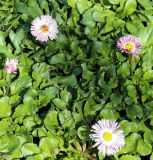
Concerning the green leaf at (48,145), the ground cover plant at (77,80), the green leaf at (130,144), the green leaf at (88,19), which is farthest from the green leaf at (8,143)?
the green leaf at (88,19)

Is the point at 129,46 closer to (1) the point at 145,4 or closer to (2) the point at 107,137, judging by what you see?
(1) the point at 145,4

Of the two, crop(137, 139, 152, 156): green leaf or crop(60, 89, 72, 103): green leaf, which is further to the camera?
crop(60, 89, 72, 103): green leaf

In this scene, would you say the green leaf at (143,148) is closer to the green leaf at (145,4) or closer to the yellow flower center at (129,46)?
the yellow flower center at (129,46)

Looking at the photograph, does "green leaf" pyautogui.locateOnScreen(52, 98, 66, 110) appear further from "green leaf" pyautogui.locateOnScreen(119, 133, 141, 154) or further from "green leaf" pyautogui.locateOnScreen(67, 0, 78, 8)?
"green leaf" pyautogui.locateOnScreen(67, 0, 78, 8)

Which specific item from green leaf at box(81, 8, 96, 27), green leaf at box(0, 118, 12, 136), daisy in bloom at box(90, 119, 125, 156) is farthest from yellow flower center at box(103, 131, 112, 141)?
green leaf at box(81, 8, 96, 27)

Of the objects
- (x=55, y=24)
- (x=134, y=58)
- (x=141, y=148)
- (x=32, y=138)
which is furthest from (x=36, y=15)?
(x=141, y=148)

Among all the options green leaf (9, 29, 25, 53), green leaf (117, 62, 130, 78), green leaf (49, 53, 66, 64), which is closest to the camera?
green leaf (117, 62, 130, 78)

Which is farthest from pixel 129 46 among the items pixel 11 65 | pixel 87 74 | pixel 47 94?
pixel 11 65
